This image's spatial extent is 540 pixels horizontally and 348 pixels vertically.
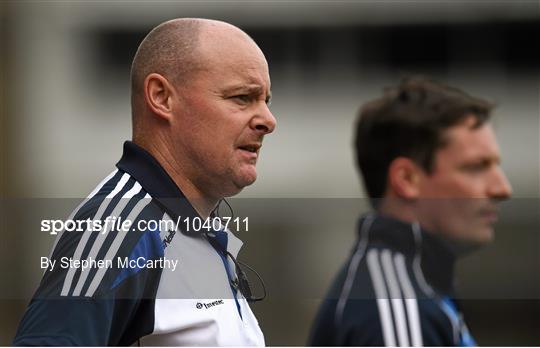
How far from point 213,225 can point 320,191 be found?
143 cm

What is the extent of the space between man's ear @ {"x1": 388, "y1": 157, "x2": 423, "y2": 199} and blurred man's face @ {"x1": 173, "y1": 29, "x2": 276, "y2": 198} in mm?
370

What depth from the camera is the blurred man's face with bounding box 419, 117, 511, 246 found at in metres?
2.22

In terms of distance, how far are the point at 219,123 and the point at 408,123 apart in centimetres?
47

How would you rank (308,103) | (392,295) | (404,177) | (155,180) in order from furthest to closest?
(308,103) → (404,177) → (392,295) → (155,180)

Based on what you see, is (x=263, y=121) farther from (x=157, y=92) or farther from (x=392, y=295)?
(x=392, y=295)

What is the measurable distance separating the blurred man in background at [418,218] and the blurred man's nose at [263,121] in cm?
32

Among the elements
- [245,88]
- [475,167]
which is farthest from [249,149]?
[475,167]

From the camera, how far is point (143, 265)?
1.88m

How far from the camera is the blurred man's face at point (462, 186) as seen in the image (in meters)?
2.22

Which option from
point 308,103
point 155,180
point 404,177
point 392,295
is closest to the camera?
point 155,180

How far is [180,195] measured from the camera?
2023 millimetres

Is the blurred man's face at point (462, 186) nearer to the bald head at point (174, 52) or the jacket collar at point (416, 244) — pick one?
the jacket collar at point (416, 244)

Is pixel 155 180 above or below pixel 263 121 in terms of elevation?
below

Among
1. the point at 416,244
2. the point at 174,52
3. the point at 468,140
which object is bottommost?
the point at 416,244
